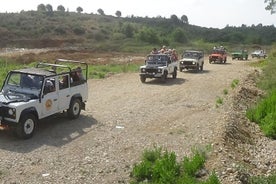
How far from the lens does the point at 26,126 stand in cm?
1189

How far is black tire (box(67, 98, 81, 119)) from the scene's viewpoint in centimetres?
1428

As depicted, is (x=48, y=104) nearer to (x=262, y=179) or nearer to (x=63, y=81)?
(x=63, y=81)

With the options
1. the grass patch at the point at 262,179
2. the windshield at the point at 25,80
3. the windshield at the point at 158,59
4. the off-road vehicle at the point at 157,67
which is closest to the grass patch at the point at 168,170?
the grass patch at the point at 262,179

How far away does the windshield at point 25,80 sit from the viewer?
12823 millimetres

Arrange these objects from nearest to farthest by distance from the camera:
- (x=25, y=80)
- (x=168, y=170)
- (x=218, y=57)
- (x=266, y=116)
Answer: (x=168, y=170) < (x=25, y=80) < (x=266, y=116) < (x=218, y=57)

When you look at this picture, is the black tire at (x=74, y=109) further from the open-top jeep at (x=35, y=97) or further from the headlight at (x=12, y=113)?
the headlight at (x=12, y=113)

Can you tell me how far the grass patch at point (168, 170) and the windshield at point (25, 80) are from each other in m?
4.26

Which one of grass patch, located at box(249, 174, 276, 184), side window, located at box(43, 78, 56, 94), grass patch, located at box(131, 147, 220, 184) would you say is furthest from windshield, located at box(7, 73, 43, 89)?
grass patch, located at box(249, 174, 276, 184)

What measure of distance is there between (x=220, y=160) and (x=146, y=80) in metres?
16.1

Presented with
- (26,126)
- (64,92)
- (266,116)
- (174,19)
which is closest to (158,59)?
(266,116)

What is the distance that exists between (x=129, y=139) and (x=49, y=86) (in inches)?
114

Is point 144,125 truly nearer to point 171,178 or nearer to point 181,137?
point 181,137

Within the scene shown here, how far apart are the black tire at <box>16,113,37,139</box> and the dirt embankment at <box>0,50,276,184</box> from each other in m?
0.22

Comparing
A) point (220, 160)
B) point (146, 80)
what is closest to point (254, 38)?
point (146, 80)
